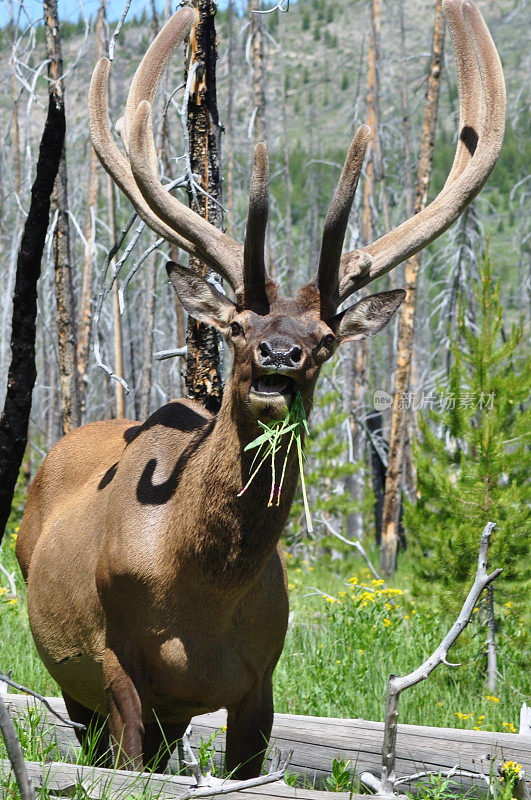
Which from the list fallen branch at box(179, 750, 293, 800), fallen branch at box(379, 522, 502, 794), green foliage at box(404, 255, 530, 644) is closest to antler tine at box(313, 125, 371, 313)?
fallen branch at box(379, 522, 502, 794)

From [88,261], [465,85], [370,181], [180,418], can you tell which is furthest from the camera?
[370,181]

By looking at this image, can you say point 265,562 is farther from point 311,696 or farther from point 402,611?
point 402,611

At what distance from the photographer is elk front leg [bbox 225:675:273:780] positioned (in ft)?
13.9

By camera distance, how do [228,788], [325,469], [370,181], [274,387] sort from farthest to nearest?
1. [370,181]
2. [325,469]
3. [274,387]
4. [228,788]

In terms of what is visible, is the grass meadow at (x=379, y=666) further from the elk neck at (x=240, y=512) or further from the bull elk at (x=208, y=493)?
the elk neck at (x=240, y=512)

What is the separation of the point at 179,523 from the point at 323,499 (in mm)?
11755

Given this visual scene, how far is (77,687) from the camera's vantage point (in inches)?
191

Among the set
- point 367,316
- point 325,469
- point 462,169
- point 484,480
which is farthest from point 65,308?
point 325,469

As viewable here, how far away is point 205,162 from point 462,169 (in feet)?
5.45

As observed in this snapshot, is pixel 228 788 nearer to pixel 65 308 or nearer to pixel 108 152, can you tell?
pixel 108 152

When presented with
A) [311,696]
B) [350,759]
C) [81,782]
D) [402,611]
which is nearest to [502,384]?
[402,611]

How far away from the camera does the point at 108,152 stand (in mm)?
4781

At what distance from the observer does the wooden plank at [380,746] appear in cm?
421

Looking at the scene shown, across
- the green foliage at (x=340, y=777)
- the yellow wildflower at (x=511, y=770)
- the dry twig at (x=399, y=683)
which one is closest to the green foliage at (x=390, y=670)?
the green foliage at (x=340, y=777)
